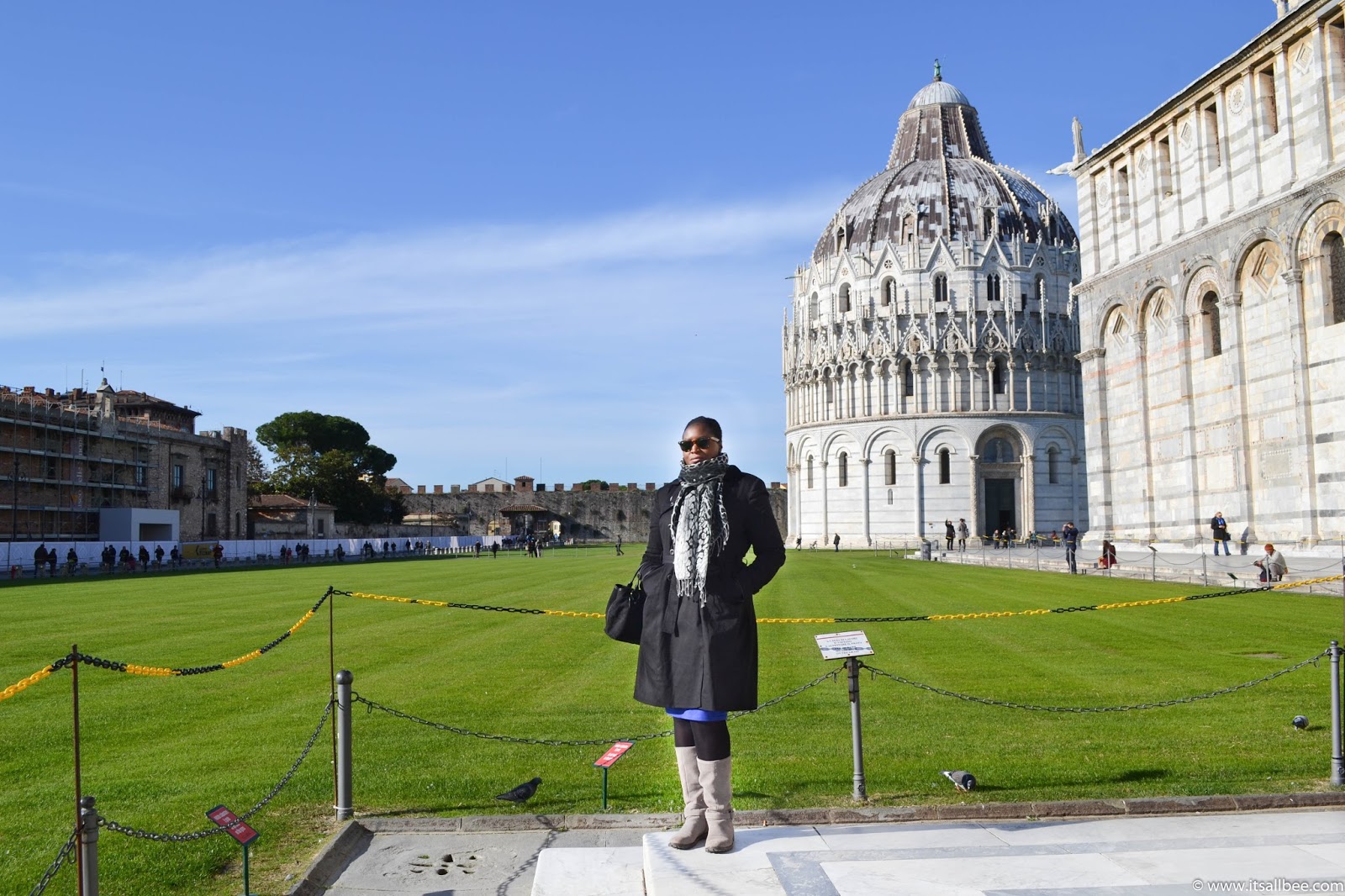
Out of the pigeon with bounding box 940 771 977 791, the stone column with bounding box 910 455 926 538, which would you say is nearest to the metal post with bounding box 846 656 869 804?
the pigeon with bounding box 940 771 977 791

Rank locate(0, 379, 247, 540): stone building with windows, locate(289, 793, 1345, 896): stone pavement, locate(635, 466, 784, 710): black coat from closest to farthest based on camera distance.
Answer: locate(289, 793, 1345, 896): stone pavement → locate(635, 466, 784, 710): black coat → locate(0, 379, 247, 540): stone building with windows

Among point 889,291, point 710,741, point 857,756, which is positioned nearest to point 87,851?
point 710,741

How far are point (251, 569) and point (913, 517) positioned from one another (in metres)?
41.6

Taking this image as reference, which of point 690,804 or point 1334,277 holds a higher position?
point 1334,277

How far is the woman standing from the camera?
18.3 ft

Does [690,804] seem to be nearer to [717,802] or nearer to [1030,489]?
[717,802]

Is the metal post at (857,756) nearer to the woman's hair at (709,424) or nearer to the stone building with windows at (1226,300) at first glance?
the woman's hair at (709,424)

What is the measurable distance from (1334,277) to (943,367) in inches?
1780

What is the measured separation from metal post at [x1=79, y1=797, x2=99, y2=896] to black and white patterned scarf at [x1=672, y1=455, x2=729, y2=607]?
2.85 meters

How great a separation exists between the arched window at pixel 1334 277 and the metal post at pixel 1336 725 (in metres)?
23.2

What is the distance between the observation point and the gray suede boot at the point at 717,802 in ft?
18.9

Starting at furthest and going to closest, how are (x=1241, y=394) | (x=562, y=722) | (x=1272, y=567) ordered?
1. (x=1241, y=394)
2. (x=1272, y=567)
3. (x=562, y=722)

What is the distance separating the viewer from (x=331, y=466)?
88625mm

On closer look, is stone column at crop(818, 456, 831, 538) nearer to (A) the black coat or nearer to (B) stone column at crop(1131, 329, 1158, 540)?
(B) stone column at crop(1131, 329, 1158, 540)
